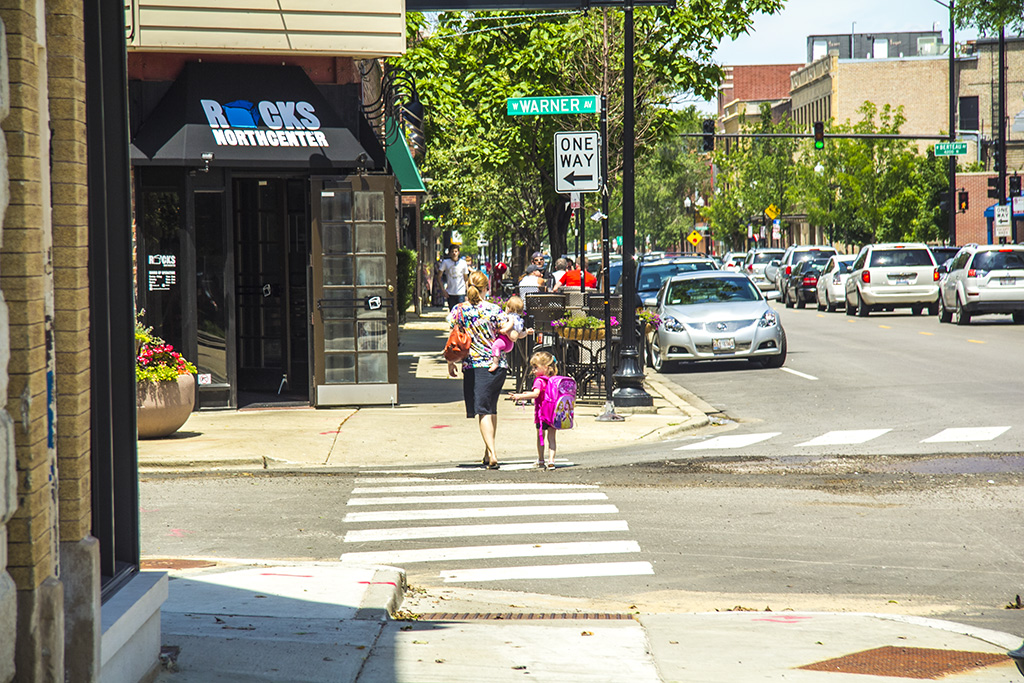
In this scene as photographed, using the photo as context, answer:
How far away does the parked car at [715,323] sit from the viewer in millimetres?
21672

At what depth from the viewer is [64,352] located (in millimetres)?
4379

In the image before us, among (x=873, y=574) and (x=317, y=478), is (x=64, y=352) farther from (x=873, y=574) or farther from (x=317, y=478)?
(x=317, y=478)

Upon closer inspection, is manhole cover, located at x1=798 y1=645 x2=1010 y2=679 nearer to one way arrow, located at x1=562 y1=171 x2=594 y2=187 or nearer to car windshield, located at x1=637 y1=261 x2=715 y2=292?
one way arrow, located at x1=562 y1=171 x2=594 y2=187

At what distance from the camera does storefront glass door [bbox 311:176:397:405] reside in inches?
624

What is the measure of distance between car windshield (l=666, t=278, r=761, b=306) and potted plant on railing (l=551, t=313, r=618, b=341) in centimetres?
576

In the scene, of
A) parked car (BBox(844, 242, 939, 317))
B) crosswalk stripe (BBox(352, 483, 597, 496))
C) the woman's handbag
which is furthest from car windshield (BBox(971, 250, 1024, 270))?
crosswalk stripe (BBox(352, 483, 597, 496))

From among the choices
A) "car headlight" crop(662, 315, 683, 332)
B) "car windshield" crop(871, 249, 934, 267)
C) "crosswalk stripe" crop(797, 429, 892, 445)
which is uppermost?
"car windshield" crop(871, 249, 934, 267)

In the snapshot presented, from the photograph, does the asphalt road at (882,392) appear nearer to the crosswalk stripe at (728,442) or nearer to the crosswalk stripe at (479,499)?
the crosswalk stripe at (728,442)

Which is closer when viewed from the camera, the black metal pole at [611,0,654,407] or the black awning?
the black awning

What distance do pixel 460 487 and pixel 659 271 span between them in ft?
65.4

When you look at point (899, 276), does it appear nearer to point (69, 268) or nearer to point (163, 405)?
point (163, 405)

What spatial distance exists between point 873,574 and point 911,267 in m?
29.0

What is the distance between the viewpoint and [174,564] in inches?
303

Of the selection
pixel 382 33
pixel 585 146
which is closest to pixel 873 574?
pixel 585 146
